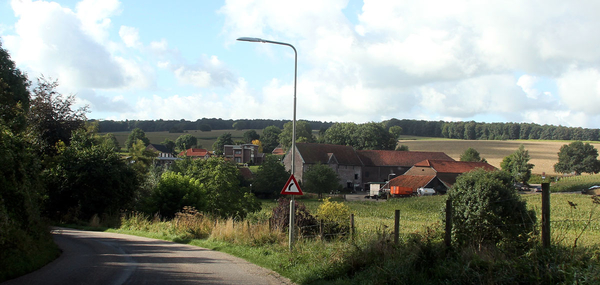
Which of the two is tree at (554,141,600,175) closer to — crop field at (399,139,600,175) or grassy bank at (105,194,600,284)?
crop field at (399,139,600,175)

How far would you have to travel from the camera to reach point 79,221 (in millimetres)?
31359

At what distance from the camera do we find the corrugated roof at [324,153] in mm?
91250

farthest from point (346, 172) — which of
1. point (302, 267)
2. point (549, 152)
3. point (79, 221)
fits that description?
point (302, 267)

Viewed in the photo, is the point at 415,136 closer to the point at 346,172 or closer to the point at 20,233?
the point at 346,172

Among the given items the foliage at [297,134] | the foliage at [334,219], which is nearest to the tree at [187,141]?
the foliage at [297,134]

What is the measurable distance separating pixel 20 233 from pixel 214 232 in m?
7.63

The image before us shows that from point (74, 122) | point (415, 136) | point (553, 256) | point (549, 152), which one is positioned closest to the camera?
point (553, 256)

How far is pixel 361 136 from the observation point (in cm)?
11462

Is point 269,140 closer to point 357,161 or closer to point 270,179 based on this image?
point 357,161

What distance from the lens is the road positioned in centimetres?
980

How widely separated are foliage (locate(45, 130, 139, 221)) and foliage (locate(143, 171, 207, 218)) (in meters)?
5.20

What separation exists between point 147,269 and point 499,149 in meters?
121

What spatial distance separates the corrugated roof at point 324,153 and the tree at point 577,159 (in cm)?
4996

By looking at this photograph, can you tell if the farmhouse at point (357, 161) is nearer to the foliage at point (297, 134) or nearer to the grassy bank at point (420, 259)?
the foliage at point (297, 134)
